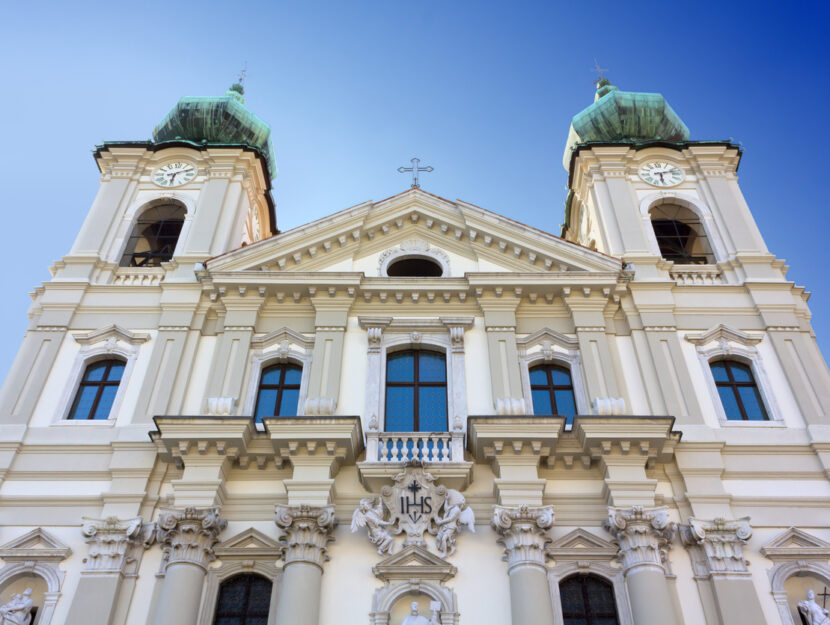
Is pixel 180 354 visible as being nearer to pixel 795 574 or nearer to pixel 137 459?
pixel 137 459

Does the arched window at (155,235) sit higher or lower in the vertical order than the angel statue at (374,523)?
higher

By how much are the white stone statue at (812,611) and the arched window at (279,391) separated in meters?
10.2

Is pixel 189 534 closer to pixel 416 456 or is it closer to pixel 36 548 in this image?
pixel 36 548

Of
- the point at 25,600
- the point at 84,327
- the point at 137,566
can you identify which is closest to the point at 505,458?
the point at 137,566

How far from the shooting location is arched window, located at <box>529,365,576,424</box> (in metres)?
16.9

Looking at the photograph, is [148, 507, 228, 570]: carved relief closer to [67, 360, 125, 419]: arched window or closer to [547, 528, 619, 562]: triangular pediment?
[67, 360, 125, 419]: arched window

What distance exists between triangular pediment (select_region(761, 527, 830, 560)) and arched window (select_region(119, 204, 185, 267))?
51.9 feet

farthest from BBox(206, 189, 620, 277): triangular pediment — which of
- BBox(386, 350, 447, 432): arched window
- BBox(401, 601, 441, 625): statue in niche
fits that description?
BBox(401, 601, 441, 625): statue in niche

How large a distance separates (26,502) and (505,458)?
366 inches

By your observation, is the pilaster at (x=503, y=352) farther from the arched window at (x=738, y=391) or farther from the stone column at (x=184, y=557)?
the stone column at (x=184, y=557)

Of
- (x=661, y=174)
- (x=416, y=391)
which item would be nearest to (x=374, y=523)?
(x=416, y=391)

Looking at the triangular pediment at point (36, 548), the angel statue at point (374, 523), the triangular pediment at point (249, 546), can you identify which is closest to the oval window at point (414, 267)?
the angel statue at point (374, 523)

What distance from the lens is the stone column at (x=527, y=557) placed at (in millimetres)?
13320

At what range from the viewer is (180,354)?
17609 millimetres
